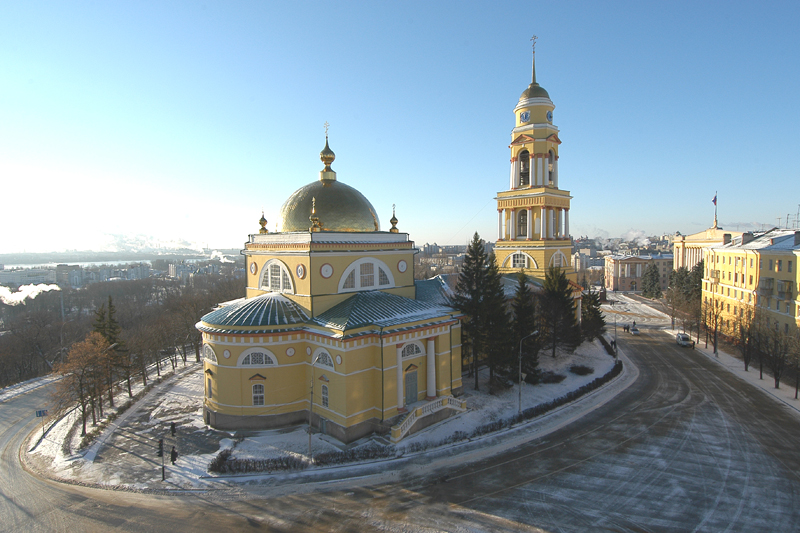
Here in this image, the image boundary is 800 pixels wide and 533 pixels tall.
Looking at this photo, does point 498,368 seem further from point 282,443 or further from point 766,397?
point 766,397

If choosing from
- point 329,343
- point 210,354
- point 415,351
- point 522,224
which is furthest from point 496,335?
point 210,354

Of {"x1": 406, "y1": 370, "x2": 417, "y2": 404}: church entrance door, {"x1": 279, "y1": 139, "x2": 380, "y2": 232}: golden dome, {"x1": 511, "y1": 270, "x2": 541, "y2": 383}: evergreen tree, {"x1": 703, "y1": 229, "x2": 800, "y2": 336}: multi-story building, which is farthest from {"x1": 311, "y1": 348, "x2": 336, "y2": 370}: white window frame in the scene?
{"x1": 703, "y1": 229, "x2": 800, "y2": 336}: multi-story building

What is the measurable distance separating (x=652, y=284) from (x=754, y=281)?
4618cm

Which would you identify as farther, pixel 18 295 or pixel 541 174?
pixel 18 295

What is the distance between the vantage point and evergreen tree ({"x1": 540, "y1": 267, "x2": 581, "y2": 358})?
34.1 m

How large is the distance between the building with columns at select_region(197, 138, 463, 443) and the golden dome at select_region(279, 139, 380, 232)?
65mm

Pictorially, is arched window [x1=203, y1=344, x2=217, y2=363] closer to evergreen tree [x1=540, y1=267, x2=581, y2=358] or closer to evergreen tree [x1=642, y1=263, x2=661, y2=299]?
evergreen tree [x1=540, y1=267, x2=581, y2=358]

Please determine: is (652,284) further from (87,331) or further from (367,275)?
(87,331)

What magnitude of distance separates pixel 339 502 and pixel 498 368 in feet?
48.2

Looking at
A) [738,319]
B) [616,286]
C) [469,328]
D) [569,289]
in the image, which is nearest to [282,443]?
[469,328]

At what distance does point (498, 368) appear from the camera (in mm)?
27922

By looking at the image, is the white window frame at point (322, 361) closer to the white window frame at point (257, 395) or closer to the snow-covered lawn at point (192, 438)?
the white window frame at point (257, 395)

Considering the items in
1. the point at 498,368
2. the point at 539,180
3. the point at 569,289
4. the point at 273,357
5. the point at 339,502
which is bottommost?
the point at 339,502

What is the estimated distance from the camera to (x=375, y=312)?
75.0 ft
